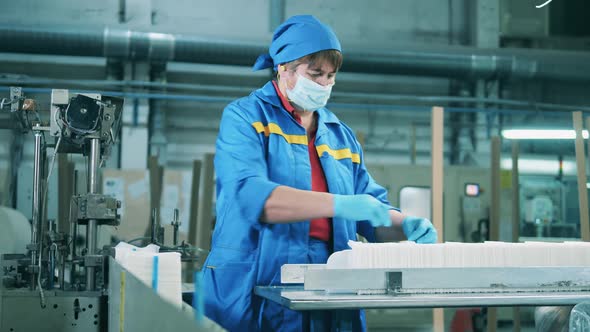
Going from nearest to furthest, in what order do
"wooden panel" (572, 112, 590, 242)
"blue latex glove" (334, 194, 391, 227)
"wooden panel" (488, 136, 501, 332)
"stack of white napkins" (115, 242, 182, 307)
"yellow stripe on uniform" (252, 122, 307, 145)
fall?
"stack of white napkins" (115, 242, 182, 307)
"blue latex glove" (334, 194, 391, 227)
"yellow stripe on uniform" (252, 122, 307, 145)
"wooden panel" (572, 112, 590, 242)
"wooden panel" (488, 136, 501, 332)

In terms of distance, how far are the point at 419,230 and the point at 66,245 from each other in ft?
4.23

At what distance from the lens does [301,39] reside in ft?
5.83

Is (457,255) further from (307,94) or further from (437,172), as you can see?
(437,172)

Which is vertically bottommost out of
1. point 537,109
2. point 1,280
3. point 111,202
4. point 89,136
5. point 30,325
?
point 30,325

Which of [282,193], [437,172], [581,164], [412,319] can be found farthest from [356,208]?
[412,319]

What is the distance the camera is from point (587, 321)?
1453mm

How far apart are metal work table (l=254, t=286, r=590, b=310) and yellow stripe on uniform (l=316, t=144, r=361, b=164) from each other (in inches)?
19.4

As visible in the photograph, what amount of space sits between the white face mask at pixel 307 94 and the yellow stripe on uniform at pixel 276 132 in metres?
0.09

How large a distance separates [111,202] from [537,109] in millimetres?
5156

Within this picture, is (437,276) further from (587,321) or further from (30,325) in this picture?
(30,325)

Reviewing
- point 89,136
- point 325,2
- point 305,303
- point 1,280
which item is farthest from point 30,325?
point 325,2

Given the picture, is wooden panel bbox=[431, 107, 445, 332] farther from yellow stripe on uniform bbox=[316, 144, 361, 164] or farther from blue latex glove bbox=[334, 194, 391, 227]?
blue latex glove bbox=[334, 194, 391, 227]

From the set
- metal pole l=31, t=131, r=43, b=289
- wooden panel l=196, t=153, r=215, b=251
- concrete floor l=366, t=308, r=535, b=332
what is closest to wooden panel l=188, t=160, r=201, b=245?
wooden panel l=196, t=153, r=215, b=251

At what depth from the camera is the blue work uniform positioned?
167 centimetres
